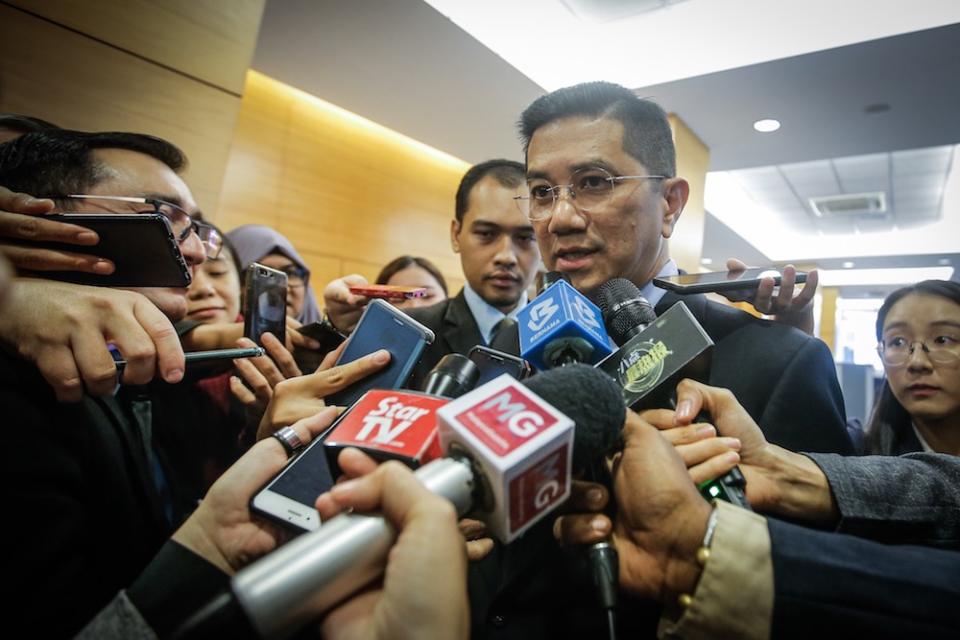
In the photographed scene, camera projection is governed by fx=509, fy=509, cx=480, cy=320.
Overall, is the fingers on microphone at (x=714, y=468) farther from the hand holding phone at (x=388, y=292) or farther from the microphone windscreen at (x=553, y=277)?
the hand holding phone at (x=388, y=292)

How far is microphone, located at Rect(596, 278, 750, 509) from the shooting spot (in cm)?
61

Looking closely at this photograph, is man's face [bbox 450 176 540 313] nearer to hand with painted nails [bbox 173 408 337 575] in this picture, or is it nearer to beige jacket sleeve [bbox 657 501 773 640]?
hand with painted nails [bbox 173 408 337 575]

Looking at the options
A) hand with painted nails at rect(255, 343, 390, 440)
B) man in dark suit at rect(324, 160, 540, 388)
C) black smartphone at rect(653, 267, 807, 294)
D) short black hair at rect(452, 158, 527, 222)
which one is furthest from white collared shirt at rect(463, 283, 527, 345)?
hand with painted nails at rect(255, 343, 390, 440)

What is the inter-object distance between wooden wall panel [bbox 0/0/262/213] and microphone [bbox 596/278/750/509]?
1753 mm

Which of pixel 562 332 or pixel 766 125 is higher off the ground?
pixel 766 125

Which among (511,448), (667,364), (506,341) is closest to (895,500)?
(667,364)

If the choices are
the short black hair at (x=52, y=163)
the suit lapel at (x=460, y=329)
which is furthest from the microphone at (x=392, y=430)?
the suit lapel at (x=460, y=329)

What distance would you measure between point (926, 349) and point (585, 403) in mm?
1715

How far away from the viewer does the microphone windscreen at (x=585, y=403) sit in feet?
1.59

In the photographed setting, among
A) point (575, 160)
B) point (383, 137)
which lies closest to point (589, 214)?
point (575, 160)

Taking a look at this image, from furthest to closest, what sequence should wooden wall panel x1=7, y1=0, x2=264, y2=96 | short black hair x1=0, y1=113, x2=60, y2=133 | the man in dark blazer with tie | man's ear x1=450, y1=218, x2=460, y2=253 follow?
1. man's ear x1=450, y1=218, x2=460, y2=253
2. wooden wall panel x1=7, y1=0, x2=264, y2=96
3. short black hair x1=0, y1=113, x2=60, y2=133
4. the man in dark blazer with tie

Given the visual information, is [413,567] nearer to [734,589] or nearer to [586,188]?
[734,589]

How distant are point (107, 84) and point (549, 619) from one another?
6.71 feet

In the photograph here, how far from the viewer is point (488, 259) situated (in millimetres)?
1874
